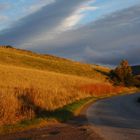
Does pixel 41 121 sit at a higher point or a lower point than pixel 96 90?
lower

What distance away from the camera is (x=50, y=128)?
1741cm

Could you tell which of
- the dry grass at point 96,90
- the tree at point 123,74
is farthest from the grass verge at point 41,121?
the tree at point 123,74

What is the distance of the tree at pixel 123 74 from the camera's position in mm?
81312

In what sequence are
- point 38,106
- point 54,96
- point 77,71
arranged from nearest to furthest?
point 38,106
point 54,96
point 77,71

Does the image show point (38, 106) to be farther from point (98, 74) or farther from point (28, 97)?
point (98, 74)

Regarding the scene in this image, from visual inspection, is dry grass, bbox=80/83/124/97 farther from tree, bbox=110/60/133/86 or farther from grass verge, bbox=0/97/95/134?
grass verge, bbox=0/97/95/134

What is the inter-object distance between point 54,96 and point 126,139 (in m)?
14.5

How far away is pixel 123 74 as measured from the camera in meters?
82.5

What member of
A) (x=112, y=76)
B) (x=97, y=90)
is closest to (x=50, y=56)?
(x=112, y=76)

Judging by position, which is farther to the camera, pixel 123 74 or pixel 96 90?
pixel 123 74

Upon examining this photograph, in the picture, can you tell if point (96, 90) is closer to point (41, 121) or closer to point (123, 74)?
point (123, 74)

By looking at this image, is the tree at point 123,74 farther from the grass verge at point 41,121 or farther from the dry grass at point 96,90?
the grass verge at point 41,121

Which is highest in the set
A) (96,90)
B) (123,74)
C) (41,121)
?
(123,74)

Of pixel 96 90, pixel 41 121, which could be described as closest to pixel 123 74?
pixel 96 90
